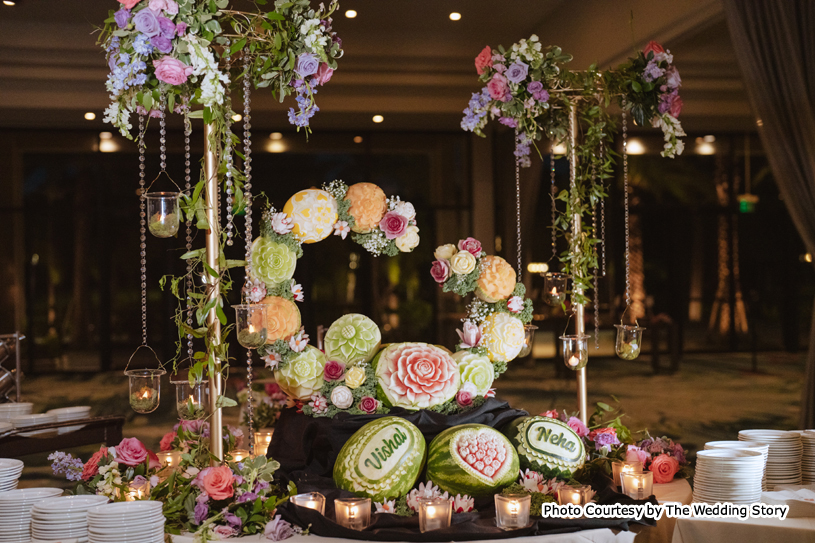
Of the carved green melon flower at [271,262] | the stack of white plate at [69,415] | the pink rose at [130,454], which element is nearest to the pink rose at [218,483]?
the pink rose at [130,454]

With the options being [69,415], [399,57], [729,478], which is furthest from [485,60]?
[399,57]

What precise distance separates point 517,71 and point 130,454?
2.42 m

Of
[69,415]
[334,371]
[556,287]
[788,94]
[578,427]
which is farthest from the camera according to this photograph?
[788,94]

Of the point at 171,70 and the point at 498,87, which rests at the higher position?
the point at 498,87

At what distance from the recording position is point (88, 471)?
2.75m

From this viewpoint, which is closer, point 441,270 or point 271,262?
point 271,262

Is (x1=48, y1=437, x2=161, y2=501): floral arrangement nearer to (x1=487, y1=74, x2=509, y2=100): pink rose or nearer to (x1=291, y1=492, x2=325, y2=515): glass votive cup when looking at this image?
(x1=291, y1=492, x2=325, y2=515): glass votive cup

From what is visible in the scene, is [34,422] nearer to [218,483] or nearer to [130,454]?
[130,454]

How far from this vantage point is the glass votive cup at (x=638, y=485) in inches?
105

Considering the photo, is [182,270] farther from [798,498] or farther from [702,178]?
[798,498]

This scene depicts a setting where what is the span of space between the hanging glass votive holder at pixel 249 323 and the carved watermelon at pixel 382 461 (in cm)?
57

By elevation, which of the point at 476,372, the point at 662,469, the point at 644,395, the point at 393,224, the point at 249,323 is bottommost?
the point at 644,395

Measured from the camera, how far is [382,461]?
262cm

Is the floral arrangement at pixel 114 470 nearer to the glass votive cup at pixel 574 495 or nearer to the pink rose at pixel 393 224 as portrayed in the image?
the pink rose at pixel 393 224
